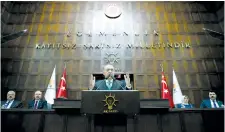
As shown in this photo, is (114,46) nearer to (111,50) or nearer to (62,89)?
(111,50)

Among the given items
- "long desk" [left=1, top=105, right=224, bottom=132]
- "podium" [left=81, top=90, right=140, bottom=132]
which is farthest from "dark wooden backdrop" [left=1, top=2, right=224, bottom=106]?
"podium" [left=81, top=90, right=140, bottom=132]

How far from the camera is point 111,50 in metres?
7.82

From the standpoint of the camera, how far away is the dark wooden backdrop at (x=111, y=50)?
7.22 metres

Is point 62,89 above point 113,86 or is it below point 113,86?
above

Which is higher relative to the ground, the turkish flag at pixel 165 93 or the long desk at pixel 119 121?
the turkish flag at pixel 165 93

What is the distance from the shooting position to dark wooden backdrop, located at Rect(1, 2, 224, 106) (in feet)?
23.7

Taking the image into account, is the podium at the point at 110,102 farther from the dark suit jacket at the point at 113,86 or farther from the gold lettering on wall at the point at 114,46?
the gold lettering on wall at the point at 114,46

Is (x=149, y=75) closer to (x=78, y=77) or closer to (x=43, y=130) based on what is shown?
(x=78, y=77)

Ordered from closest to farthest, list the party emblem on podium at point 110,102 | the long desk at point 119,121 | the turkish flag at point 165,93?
the party emblem on podium at point 110,102, the long desk at point 119,121, the turkish flag at point 165,93

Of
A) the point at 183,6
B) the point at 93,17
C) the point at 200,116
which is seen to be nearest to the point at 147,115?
the point at 200,116

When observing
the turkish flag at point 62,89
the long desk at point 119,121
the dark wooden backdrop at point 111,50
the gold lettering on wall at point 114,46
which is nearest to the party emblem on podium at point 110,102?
the long desk at point 119,121

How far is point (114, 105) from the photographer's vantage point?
3.42m

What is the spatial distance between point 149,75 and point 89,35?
263cm

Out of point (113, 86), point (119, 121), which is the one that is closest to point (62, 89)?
point (113, 86)
